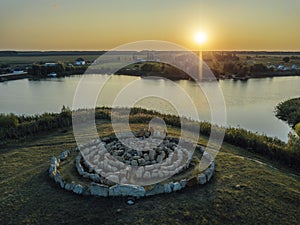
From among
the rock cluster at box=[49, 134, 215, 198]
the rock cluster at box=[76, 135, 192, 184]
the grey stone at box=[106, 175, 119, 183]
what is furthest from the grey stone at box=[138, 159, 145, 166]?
the grey stone at box=[106, 175, 119, 183]

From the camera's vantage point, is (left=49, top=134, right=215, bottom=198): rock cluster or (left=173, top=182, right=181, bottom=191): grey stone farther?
(left=173, top=182, right=181, bottom=191): grey stone

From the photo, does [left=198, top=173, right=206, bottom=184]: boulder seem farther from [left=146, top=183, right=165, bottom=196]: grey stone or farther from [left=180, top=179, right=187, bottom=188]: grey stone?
[left=146, top=183, right=165, bottom=196]: grey stone

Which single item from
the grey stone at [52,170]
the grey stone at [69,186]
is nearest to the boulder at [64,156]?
the grey stone at [52,170]

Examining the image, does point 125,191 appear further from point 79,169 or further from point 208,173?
point 208,173

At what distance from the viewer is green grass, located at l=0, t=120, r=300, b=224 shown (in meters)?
7.30

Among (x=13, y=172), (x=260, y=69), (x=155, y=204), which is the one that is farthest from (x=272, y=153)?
(x=260, y=69)

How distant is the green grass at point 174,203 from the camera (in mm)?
7297

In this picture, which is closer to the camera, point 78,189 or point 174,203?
point 174,203

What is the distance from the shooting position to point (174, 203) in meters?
7.89

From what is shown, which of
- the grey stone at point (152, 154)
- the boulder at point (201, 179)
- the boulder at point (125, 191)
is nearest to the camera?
the boulder at point (125, 191)

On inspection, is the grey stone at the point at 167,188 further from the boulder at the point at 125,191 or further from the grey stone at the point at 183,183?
the boulder at the point at 125,191

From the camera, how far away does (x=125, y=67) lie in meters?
78.1

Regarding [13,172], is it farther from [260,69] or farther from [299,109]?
[260,69]

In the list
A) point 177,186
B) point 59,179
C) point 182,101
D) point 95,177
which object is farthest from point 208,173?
point 182,101
